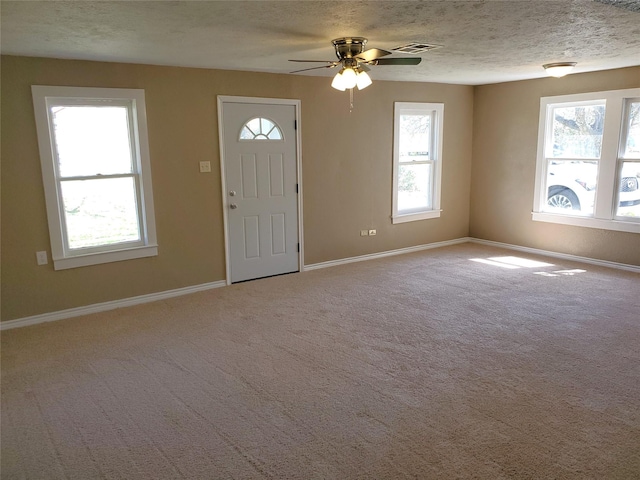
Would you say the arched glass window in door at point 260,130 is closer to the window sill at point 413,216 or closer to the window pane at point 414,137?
the window pane at point 414,137

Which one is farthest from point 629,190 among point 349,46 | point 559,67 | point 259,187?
point 259,187

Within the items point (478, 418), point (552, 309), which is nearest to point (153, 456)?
point (478, 418)

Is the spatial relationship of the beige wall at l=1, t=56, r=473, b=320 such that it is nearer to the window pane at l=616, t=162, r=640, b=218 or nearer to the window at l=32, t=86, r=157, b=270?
the window at l=32, t=86, r=157, b=270

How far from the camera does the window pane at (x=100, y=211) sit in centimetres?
431

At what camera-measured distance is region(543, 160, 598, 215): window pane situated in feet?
19.2

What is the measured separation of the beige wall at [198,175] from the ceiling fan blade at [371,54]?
1975 mm

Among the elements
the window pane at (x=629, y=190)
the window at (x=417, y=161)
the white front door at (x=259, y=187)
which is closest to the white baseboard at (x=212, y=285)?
the white front door at (x=259, y=187)

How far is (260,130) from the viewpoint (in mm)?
5234

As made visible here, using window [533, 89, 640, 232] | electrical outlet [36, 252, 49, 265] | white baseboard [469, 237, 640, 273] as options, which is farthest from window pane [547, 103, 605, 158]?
electrical outlet [36, 252, 49, 265]

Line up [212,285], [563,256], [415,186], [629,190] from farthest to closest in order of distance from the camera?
[415,186] < [563,256] < [629,190] < [212,285]

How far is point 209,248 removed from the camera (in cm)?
508

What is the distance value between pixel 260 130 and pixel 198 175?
0.89 meters

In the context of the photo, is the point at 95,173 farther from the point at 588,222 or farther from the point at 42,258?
the point at 588,222

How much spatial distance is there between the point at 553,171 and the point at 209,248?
15.1 feet
